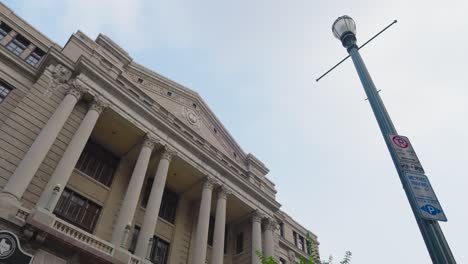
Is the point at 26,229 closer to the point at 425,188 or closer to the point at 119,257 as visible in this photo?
the point at 119,257

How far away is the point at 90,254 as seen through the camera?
17.4m

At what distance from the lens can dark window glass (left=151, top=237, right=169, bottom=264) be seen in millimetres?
25578

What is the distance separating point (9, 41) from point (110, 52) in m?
7.49

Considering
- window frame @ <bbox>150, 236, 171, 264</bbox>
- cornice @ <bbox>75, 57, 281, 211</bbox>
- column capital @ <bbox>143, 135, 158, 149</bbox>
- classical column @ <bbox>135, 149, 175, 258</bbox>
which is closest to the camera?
classical column @ <bbox>135, 149, 175, 258</bbox>

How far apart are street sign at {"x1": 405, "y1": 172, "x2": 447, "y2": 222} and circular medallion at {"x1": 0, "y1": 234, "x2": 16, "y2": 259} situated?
16469mm

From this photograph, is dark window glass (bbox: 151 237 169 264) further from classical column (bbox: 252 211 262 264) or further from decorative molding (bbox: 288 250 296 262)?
decorative molding (bbox: 288 250 296 262)

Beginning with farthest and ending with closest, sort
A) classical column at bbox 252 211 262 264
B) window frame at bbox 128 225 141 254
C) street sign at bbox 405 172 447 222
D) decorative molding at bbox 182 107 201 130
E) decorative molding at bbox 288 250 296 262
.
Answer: decorative molding at bbox 288 250 296 262, decorative molding at bbox 182 107 201 130, classical column at bbox 252 211 262 264, window frame at bbox 128 225 141 254, street sign at bbox 405 172 447 222

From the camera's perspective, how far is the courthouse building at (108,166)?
17.7 metres

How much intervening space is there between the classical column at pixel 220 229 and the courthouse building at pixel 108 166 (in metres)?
0.09

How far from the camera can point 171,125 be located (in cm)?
2802

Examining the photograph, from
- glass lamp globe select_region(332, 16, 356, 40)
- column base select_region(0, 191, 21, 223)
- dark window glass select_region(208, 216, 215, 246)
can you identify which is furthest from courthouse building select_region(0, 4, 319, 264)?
glass lamp globe select_region(332, 16, 356, 40)

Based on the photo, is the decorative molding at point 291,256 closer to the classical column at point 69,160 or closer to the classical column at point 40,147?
the classical column at point 69,160

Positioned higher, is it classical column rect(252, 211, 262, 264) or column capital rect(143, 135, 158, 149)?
column capital rect(143, 135, 158, 149)

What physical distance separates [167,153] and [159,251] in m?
7.71
